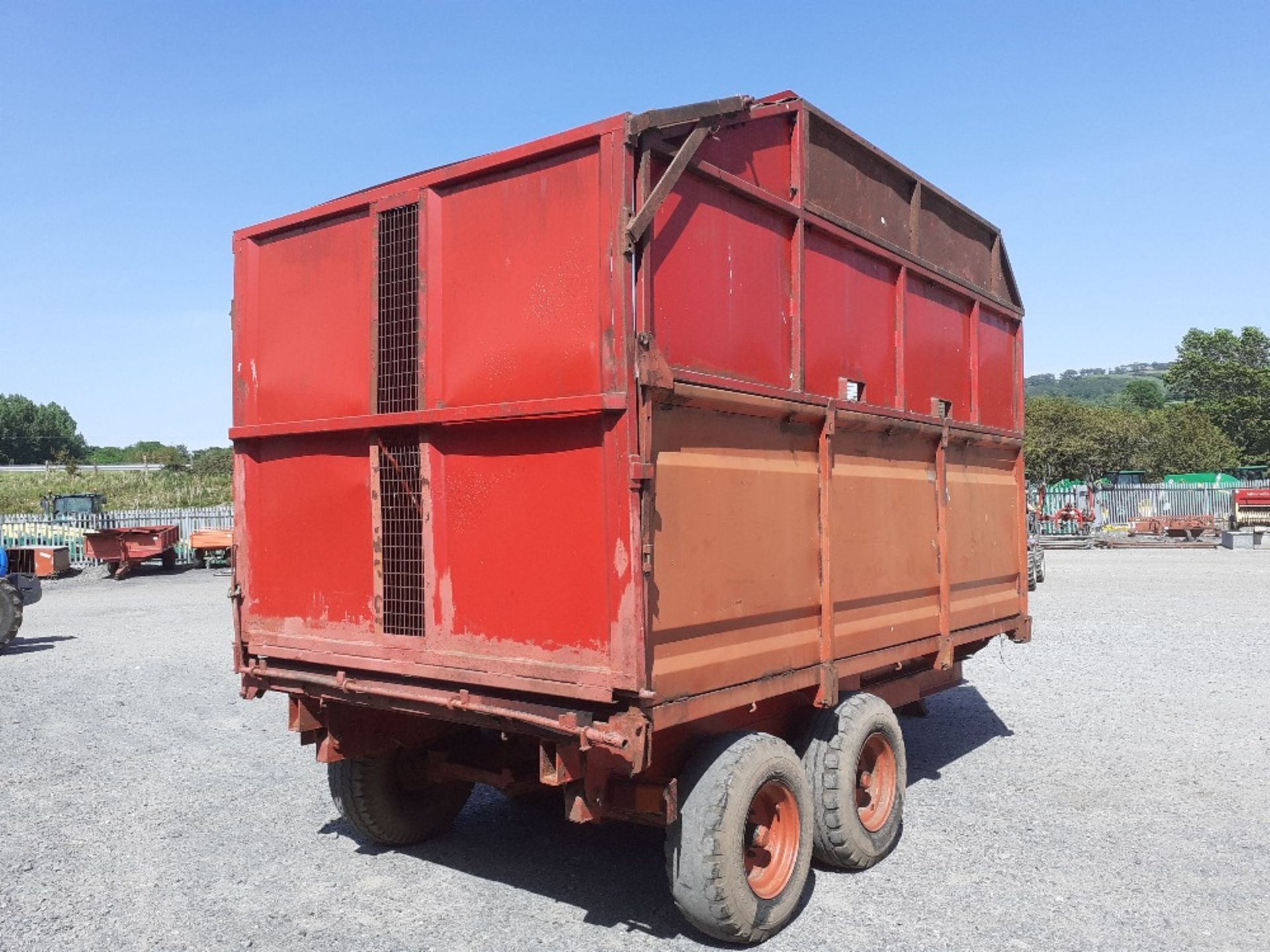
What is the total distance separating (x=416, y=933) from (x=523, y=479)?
2.05 metres

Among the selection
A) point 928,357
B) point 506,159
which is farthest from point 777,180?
point 928,357

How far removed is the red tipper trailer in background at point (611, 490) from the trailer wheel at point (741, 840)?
0.05 ft

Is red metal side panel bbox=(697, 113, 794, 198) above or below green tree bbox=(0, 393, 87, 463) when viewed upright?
below

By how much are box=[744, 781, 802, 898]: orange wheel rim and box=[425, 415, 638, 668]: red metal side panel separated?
1.19m

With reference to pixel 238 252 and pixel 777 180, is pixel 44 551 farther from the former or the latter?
pixel 777 180

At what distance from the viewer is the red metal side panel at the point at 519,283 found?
3.87 m

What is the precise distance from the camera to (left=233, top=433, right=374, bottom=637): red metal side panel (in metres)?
4.65

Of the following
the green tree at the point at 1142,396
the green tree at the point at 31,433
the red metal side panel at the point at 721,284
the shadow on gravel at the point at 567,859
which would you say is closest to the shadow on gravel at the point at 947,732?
the shadow on gravel at the point at 567,859

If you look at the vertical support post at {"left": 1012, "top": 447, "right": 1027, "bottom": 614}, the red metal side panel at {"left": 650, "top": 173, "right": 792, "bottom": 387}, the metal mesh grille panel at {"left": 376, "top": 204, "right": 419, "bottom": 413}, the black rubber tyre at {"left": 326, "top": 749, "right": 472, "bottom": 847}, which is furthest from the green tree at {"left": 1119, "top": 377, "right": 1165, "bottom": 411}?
the metal mesh grille panel at {"left": 376, "top": 204, "right": 419, "bottom": 413}

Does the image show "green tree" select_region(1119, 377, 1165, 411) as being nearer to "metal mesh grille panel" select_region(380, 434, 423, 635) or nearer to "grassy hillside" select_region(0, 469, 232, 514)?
"grassy hillside" select_region(0, 469, 232, 514)

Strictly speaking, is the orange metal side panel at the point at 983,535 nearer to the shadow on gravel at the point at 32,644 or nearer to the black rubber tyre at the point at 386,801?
the black rubber tyre at the point at 386,801

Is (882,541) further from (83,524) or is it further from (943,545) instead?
(83,524)

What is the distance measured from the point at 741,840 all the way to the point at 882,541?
2.11 m

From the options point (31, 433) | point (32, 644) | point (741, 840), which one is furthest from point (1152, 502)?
point (31, 433)
